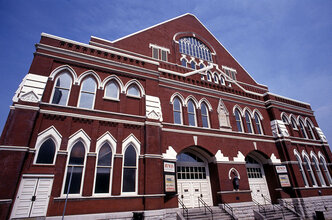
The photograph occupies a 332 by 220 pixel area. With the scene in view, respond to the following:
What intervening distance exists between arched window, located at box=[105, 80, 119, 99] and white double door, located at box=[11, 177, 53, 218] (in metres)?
5.82

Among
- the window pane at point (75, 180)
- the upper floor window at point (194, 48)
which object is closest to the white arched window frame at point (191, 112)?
the window pane at point (75, 180)

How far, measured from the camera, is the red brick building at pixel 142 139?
9.12 meters

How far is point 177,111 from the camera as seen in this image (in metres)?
14.7

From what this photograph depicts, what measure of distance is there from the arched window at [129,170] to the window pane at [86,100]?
3.65 m

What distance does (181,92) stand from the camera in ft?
50.4

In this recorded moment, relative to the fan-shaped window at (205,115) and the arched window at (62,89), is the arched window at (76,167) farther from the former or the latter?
the fan-shaped window at (205,115)

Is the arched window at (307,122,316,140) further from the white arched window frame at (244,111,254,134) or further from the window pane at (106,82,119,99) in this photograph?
the window pane at (106,82,119,99)

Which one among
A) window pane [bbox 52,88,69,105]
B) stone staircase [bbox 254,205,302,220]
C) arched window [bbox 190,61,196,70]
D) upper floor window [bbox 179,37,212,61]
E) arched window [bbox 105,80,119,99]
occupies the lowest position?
stone staircase [bbox 254,205,302,220]

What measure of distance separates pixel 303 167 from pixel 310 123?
22.1 feet

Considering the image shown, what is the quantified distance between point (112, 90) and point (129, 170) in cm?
539

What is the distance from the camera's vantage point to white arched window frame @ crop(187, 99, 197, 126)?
15.0 m

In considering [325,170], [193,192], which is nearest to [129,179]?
[193,192]

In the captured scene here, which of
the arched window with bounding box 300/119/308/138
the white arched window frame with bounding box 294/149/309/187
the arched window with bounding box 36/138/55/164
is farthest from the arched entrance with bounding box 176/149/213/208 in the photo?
the arched window with bounding box 300/119/308/138

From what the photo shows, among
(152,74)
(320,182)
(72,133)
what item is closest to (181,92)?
(152,74)
